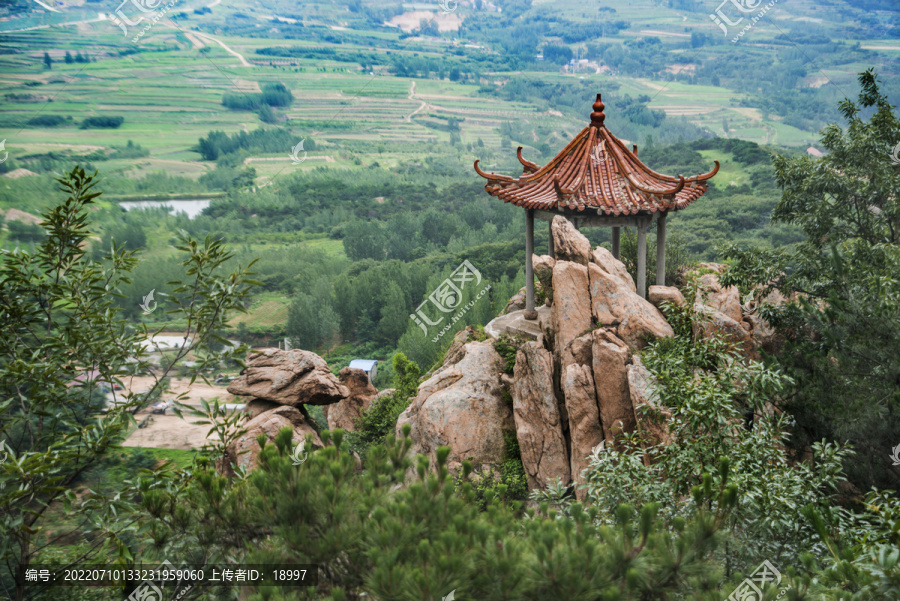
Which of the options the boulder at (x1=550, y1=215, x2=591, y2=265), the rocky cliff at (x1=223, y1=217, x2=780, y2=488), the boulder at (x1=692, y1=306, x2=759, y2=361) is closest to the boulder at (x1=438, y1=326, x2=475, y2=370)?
the rocky cliff at (x1=223, y1=217, x2=780, y2=488)

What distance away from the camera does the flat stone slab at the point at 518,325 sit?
472 inches

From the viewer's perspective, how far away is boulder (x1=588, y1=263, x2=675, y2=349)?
9.80 meters

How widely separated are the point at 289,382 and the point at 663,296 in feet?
26.1

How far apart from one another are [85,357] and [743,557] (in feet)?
24.4

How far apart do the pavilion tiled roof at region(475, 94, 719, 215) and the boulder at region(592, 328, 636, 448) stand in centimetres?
308

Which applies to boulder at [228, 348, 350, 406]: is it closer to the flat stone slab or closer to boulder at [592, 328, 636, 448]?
the flat stone slab

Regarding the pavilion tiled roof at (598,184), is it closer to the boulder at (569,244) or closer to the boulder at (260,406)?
the boulder at (569,244)

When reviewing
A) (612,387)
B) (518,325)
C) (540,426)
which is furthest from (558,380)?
(518,325)

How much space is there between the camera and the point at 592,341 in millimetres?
9906

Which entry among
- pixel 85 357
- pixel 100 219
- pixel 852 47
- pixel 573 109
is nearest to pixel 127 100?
pixel 100 219

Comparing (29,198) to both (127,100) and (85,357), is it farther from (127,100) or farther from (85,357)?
(85,357)

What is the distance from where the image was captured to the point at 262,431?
11320 mm

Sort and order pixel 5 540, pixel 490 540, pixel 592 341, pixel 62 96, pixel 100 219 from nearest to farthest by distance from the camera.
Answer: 1. pixel 490 540
2. pixel 5 540
3. pixel 592 341
4. pixel 100 219
5. pixel 62 96

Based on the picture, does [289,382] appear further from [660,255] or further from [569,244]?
[660,255]
